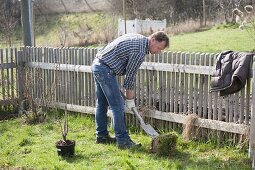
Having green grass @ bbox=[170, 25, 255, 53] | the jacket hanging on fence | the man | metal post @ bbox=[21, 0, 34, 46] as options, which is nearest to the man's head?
the man

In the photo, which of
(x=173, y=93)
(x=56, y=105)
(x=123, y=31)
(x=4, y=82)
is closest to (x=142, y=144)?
(x=173, y=93)

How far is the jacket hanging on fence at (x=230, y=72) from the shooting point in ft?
18.8

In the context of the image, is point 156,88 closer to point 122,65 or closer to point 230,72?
point 122,65

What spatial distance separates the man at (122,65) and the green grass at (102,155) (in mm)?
415

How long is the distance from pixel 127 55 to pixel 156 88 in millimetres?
1321

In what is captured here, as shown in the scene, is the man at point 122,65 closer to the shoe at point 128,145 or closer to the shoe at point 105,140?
the shoe at point 128,145

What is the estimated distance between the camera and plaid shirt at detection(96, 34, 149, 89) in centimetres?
585

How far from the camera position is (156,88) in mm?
7078

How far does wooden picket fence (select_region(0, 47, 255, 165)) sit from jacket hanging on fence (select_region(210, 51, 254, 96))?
0.13m

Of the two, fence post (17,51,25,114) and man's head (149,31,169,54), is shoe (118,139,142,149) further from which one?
fence post (17,51,25,114)

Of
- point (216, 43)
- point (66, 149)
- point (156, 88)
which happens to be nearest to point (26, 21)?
point (156, 88)

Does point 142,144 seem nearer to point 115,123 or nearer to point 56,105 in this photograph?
point 115,123

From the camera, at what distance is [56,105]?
8.45m

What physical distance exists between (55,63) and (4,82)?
3.96 ft
